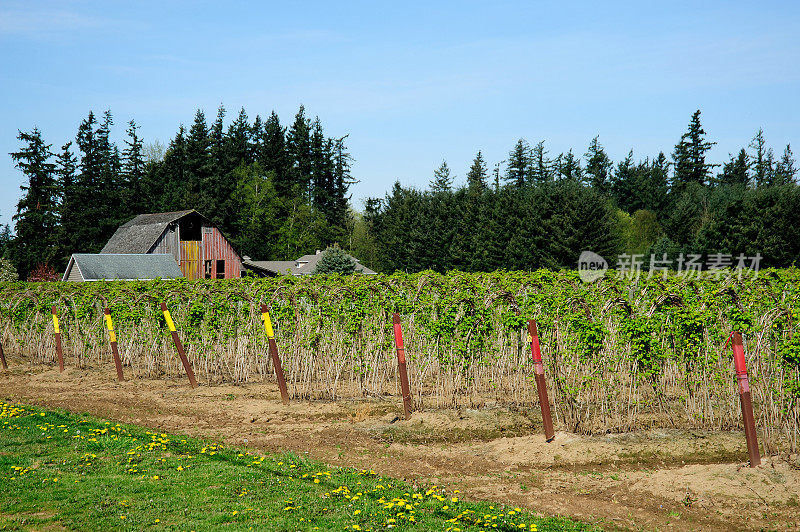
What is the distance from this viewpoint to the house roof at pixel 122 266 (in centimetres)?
4191

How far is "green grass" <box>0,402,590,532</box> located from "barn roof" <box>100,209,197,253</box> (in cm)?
4554

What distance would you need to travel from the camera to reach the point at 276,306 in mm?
13055

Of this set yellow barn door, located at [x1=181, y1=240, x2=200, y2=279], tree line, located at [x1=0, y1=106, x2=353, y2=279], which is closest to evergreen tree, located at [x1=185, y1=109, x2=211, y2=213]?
tree line, located at [x1=0, y1=106, x2=353, y2=279]

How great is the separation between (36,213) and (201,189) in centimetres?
1754

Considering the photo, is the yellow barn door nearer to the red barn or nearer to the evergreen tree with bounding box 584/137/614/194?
the red barn

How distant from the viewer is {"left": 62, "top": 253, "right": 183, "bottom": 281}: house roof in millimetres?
41906

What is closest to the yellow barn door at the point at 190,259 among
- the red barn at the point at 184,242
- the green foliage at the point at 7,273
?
the red barn at the point at 184,242

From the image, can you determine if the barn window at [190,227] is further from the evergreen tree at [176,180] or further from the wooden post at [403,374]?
the wooden post at [403,374]

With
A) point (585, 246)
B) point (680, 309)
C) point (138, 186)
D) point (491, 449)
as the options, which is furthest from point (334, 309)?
point (138, 186)

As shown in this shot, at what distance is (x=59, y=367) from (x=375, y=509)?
501 inches

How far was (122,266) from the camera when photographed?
145ft

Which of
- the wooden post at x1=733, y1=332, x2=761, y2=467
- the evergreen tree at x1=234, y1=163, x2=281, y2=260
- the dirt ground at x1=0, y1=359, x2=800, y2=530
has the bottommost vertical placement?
the dirt ground at x1=0, y1=359, x2=800, y2=530

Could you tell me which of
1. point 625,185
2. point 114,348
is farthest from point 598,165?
point 114,348

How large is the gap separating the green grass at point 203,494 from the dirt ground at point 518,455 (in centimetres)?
54
